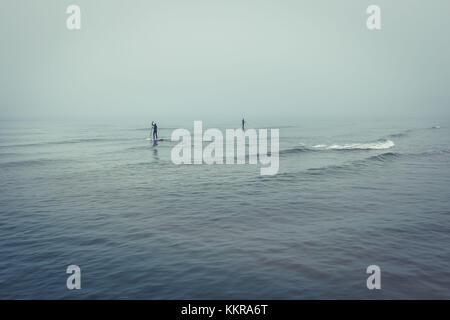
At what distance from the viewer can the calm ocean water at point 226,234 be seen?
33.3ft

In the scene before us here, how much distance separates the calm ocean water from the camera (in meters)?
10.1

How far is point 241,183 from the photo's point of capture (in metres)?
25.5

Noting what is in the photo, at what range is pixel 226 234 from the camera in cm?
1456

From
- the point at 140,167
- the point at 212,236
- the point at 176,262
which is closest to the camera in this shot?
the point at 176,262

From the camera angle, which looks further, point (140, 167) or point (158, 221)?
point (140, 167)

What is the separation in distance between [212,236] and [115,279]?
485 centimetres
